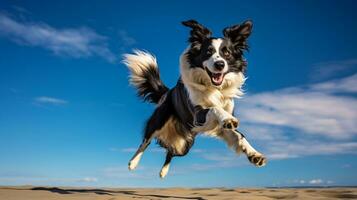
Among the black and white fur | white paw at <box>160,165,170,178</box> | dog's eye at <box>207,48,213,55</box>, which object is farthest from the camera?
white paw at <box>160,165,170,178</box>

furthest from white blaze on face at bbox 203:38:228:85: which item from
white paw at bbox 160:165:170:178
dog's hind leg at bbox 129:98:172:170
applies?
white paw at bbox 160:165:170:178

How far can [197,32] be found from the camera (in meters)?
7.38

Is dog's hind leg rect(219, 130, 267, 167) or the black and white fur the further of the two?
the black and white fur

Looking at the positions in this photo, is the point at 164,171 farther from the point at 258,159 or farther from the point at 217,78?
the point at 258,159

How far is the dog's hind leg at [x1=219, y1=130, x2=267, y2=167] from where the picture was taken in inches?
→ 243

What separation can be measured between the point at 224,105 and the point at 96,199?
2.78 meters

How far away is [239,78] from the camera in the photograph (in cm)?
746

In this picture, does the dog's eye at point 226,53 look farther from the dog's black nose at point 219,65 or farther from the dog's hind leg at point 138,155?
the dog's hind leg at point 138,155

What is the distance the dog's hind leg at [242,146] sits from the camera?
618cm

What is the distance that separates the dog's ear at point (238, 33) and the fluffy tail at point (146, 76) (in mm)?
2636

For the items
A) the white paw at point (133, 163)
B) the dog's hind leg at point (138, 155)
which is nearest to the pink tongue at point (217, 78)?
the dog's hind leg at point (138, 155)

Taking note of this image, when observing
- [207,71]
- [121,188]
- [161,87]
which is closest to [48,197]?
[121,188]

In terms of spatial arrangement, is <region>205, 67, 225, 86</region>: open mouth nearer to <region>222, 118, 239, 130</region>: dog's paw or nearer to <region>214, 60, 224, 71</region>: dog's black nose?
<region>214, 60, 224, 71</region>: dog's black nose

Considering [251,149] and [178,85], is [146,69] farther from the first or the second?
[251,149]
